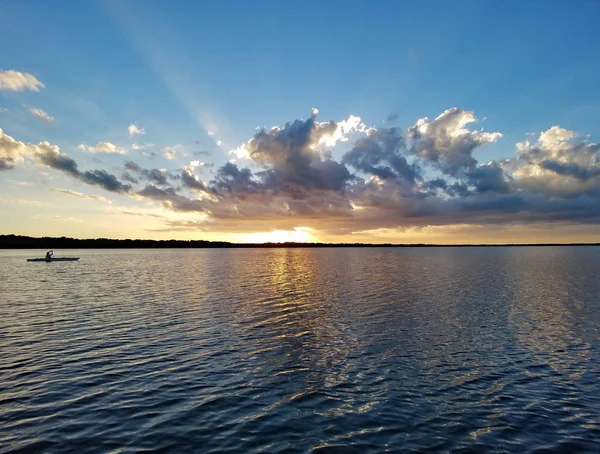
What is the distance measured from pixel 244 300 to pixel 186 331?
1900 centimetres

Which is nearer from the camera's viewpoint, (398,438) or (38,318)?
(398,438)

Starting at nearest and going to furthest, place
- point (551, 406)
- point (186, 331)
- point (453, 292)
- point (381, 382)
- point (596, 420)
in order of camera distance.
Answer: point (596, 420) → point (551, 406) → point (381, 382) → point (186, 331) → point (453, 292)

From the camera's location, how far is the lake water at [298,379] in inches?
596

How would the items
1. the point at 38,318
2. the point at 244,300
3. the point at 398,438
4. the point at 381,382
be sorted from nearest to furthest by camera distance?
the point at 398,438
the point at 381,382
the point at 38,318
the point at 244,300

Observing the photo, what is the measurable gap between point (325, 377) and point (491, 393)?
923 cm

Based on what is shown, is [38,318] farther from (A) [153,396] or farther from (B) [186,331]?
(A) [153,396]

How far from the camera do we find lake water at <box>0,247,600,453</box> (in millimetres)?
15133

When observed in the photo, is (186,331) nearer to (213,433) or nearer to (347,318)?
(347,318)

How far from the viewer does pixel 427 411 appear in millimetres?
17578

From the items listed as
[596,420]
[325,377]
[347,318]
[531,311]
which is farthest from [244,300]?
[596,420]

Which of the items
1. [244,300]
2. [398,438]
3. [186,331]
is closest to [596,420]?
[398,438]

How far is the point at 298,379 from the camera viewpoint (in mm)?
21984

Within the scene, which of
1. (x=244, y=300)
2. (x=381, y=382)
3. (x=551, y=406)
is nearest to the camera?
(x=551, y=406)

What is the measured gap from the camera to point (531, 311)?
145 feet
